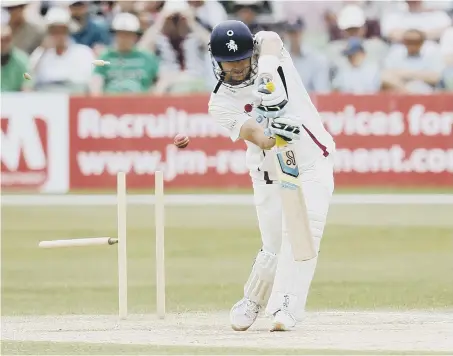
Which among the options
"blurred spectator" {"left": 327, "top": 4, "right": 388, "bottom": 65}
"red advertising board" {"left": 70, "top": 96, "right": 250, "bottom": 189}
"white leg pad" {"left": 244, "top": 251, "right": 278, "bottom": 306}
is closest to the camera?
"white leg pad" {"left": 244, "top": 251, "right": 278, "bottom": 306}

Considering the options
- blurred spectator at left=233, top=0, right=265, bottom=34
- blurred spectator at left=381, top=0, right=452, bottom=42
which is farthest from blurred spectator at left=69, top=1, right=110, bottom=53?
blurred spectator at left=381, top=0, right=452, bottom=42

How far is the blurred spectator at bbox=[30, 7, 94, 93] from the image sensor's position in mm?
16812

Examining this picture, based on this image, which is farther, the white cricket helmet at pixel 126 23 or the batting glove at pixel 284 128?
the white cricket helmet at pixel 126 23

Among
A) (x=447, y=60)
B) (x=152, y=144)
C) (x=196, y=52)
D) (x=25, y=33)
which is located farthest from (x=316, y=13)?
(x=25, y=33)

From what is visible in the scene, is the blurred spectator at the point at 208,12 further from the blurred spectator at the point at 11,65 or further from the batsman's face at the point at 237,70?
the batsman's face at the point at 237,70

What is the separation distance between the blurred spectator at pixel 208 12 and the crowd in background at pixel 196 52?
0.04 feet

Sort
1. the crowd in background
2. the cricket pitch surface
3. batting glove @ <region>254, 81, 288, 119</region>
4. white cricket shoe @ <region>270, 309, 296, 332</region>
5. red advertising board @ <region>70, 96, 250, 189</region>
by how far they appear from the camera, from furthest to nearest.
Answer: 1. the crowd in background
2. red advertising board @ <region>70, 96, 250, 189</region>
3. white cricket shoe @ <region>270, 309, 296, 332</region>
4. batting glove @ <region>254, 81, 288, 119</region>
5. the cricket pitch surface

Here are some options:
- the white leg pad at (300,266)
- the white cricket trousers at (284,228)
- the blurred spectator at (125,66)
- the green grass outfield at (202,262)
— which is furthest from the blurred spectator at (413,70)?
the white leg pad at (300,266)

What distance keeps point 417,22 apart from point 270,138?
422 inches

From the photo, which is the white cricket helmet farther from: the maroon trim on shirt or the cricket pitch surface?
the maroon trim on shirt

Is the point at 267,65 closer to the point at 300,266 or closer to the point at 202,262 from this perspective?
the point at 300,266

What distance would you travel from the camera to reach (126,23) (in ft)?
53.6

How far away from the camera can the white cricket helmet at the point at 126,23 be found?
16328 millimetres

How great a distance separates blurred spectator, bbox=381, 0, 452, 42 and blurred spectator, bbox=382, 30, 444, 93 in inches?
19.2
